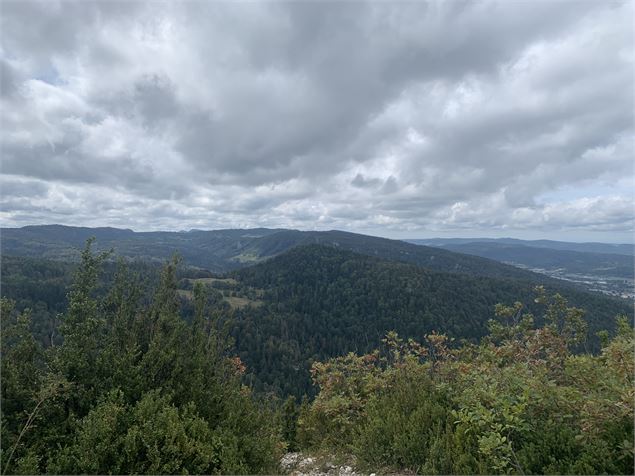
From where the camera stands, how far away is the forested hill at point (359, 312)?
354ft

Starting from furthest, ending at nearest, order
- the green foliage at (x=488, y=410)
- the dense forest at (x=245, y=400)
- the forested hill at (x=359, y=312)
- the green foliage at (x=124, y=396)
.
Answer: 1. the forested hill at (x=359, y=312)
2. the green foliage at (x=124, y=396)
3. the dense forest at (x=245, y=400)
4. the green foliage at (x=488, y=410)

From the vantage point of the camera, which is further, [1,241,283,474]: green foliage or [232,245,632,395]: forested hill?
[232,245,632,395]: forested hill

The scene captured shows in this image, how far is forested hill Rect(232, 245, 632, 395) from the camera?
4242 inches

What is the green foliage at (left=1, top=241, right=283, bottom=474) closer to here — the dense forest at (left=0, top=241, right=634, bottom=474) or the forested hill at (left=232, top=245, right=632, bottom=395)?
the dense forest at (left=0, top=241, right=634, bottom=474)

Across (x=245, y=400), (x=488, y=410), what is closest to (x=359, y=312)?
(x=245, y=400)

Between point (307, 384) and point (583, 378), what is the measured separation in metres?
96.3

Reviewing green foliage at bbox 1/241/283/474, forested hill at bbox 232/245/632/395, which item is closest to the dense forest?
green foliage at bbox 1/241/283/474

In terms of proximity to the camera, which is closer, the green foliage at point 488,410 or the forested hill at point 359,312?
the green foliage at point 488,410

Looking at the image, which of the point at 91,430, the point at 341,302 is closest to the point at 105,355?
the point at 91,430

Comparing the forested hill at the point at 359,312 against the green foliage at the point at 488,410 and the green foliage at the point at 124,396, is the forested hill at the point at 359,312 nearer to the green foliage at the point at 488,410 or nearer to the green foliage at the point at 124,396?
the green foliage at the point at 488,410

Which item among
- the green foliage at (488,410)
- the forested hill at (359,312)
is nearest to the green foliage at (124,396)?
the green foliage at (488,410)

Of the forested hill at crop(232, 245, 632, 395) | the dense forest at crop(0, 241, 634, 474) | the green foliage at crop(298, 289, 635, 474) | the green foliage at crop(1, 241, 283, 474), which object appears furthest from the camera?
the forested hill at crop(232, 245, 632, 395)

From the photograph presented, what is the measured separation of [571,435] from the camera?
4.28m

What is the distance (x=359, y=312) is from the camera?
14562 cm
